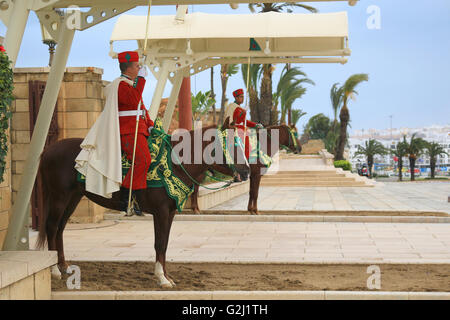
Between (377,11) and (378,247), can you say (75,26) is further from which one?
(378,247)

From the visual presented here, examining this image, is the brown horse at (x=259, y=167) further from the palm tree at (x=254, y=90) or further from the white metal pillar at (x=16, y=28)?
the palm tree at (x=254, y=90)

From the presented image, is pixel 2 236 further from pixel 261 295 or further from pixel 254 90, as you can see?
pixel 254 90

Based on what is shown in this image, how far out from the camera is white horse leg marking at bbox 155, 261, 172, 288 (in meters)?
6.15

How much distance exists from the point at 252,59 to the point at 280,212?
148 inches

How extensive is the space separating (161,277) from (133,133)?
5.11ft

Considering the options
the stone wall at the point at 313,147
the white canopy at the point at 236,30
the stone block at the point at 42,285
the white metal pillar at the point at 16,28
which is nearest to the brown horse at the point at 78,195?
the stone block at the point at 42,285

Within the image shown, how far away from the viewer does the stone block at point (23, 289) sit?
5.09m

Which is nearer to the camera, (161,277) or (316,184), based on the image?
(161,277)

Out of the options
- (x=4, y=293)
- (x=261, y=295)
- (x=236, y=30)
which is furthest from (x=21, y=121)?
(x=261, y=295)

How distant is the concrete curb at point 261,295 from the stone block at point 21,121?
5870 mm

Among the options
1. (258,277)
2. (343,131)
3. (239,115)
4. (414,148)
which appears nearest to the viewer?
(258,277)

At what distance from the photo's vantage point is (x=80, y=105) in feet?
37.3

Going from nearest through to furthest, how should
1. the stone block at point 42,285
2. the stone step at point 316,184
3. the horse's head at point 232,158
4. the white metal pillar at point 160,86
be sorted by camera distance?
the stone block at point 42,285, the horse's head at point 232,158, the white metal pillar at point 160,86, the stone step at point 316,184
